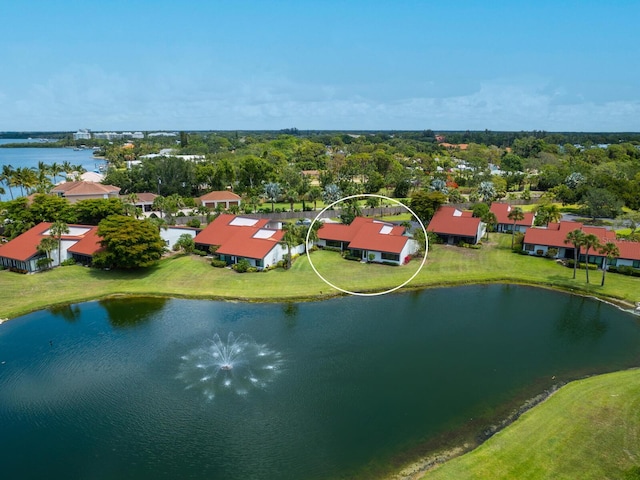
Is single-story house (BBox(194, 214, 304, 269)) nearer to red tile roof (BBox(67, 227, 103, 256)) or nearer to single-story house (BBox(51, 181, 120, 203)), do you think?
red tile roof (BBox(67, 227, 103, 256))

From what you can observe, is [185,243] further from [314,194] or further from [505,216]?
[505,216]

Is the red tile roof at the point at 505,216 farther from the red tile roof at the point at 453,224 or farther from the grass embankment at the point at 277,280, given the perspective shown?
the grass embankment at the point at 277,280

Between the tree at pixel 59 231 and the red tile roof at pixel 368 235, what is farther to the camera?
the red tile roof at pixel 368 235

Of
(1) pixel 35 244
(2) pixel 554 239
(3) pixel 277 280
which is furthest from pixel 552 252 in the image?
(1) pixel 35 244

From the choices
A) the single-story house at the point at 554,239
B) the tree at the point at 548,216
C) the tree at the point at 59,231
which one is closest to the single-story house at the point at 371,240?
the single-story house at the point at 554,239

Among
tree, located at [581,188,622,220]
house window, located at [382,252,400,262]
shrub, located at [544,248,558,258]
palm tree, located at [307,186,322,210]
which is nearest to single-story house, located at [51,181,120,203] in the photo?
palm tree, located at [307,186,322,210]

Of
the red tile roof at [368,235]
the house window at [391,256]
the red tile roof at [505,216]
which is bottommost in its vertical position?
the house window at [391,256]
